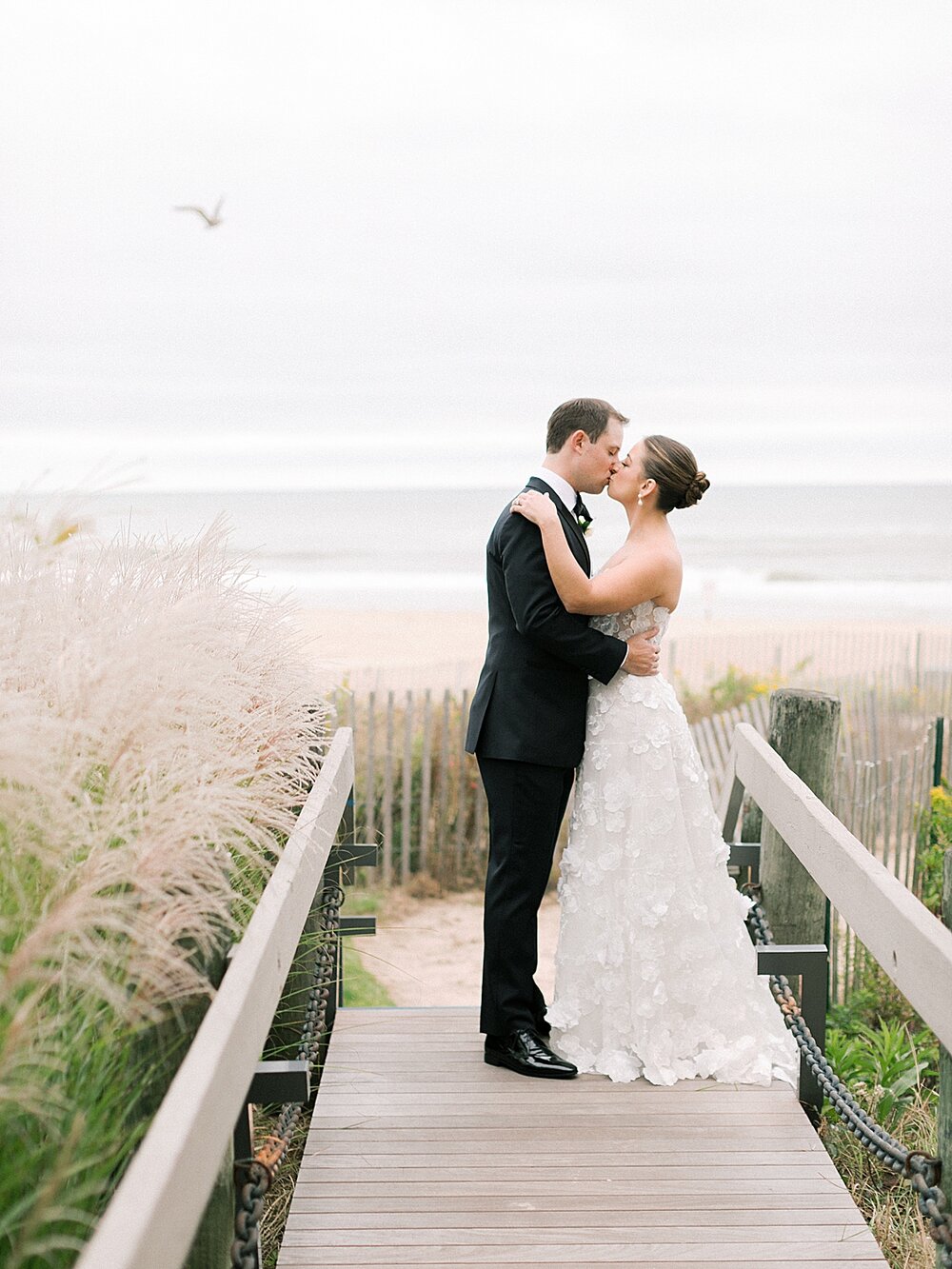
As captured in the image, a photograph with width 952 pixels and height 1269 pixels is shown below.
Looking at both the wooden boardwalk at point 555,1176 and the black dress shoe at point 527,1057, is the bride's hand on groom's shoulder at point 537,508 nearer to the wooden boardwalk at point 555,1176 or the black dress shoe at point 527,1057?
the black dress shoe at point 527,1057

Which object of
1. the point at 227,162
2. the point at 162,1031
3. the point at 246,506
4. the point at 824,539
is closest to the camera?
the point at 162,1031

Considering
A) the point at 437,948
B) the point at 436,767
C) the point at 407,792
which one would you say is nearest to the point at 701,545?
the point at 436,767

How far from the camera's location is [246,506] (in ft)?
205

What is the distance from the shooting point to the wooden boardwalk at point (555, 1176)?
2.78 meters

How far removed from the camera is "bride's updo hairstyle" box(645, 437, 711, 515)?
12.9ft

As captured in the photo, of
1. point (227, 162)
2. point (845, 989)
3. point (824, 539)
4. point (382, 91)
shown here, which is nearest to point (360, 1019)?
point (845, 989)

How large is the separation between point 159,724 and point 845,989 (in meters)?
4.76

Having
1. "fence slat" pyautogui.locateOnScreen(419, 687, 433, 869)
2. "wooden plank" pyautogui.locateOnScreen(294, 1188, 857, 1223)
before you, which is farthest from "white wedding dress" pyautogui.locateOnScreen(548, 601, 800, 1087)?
"fence slat" pyautogui.locateOnScreen(419, 687, 433, 869)

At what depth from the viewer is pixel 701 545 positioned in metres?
44.7

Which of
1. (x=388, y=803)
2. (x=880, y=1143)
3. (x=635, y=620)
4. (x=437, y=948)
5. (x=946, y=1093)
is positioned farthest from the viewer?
(x=388, y=803)

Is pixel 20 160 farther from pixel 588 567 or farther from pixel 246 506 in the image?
pixel 588 567

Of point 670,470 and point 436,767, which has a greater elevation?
point 670,470

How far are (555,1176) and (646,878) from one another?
1.03 m

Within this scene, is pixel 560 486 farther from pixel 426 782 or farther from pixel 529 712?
pixel 426 782
